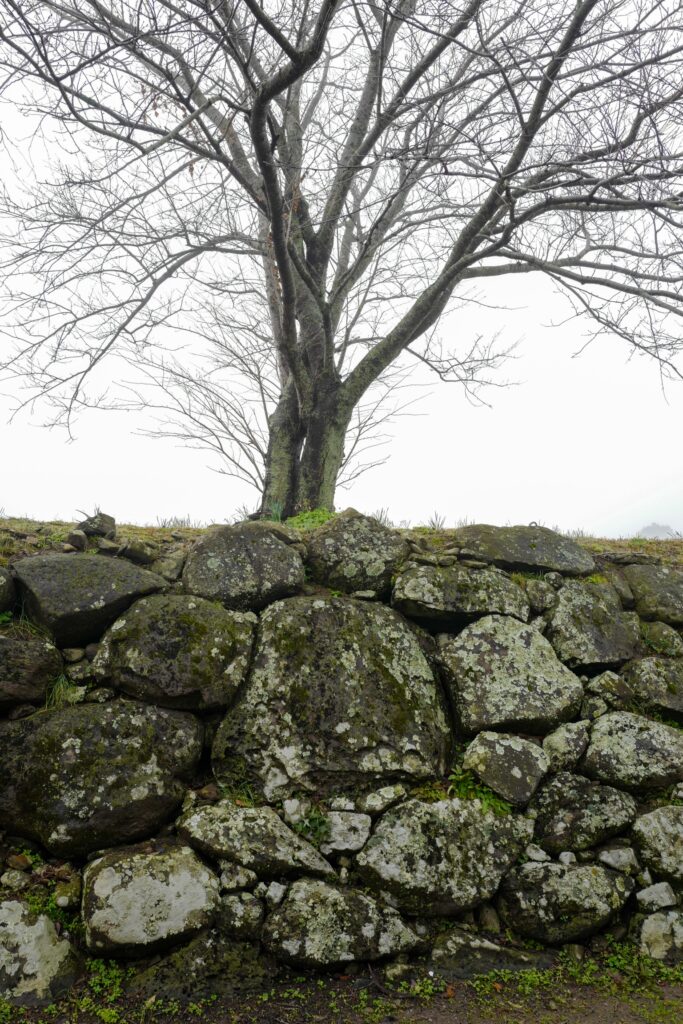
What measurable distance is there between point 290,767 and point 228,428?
509 centimetres

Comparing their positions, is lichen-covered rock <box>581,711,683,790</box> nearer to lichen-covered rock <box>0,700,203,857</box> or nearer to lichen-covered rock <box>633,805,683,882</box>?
lichen-covered rock <box>633,805,683,882</box>

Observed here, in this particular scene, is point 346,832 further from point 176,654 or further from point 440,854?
point 176,654

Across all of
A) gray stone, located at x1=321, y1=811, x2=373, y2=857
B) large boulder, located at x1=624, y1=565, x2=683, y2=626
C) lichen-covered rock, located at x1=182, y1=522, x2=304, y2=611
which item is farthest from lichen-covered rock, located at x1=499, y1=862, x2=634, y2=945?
lichen-covered rock, located at x1=182, y1=522, x2=304, y2=611

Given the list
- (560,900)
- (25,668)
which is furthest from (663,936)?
(25,668)

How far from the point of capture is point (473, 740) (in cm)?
353

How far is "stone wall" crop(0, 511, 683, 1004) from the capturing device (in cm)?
286

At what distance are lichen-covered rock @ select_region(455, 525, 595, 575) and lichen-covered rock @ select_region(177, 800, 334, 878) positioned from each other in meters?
2.07

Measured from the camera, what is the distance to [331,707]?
3.40m

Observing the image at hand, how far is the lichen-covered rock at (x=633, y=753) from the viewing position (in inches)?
136

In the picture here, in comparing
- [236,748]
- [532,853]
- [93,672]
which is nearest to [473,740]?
[532,853]

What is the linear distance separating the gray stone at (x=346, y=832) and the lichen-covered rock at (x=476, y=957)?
58 centimetres

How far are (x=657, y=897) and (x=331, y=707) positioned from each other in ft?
6.23

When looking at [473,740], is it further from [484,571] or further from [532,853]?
[484,571]

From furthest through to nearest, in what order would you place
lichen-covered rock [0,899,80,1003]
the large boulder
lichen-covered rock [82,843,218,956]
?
the large boulder < lichen-covered rock [82,843,218,956] < lichen-covered rock [0,899,80,1003]
